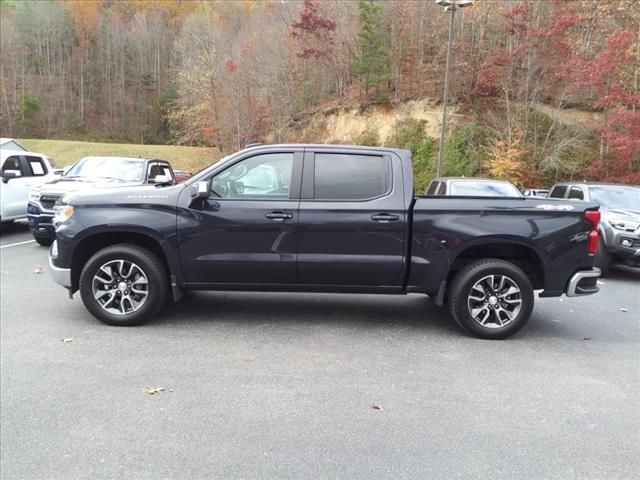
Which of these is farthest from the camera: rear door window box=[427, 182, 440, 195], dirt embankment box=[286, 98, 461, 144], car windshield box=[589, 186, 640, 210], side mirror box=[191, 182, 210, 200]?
dirt embankment box=[286, 98, 461, 144]

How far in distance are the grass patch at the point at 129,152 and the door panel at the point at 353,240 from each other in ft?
122

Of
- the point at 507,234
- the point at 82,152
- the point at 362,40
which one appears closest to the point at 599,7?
the point at 362,40

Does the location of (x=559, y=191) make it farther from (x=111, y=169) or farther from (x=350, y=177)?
(x=111, y=169)

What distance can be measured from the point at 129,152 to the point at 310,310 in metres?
49.8

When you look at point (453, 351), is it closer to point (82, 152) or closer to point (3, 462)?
point (3, 462)

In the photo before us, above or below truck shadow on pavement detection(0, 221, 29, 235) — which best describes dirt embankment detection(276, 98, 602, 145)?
above

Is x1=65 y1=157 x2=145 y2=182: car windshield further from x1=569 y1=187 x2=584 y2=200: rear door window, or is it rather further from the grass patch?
the grass patch

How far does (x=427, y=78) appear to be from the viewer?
29.5 meters

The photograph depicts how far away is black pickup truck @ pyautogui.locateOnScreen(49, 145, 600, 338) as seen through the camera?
4.79 m

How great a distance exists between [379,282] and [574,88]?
22.0m

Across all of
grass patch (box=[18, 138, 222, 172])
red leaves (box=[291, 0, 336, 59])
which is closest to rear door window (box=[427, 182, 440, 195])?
red leaves (box=[291, 0, 336, 59])

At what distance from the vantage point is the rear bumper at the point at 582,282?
4820mm

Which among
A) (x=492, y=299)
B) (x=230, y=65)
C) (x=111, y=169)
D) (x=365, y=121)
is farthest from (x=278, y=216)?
(x=230, y=65)

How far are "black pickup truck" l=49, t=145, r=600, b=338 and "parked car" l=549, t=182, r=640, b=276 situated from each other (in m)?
3.62
